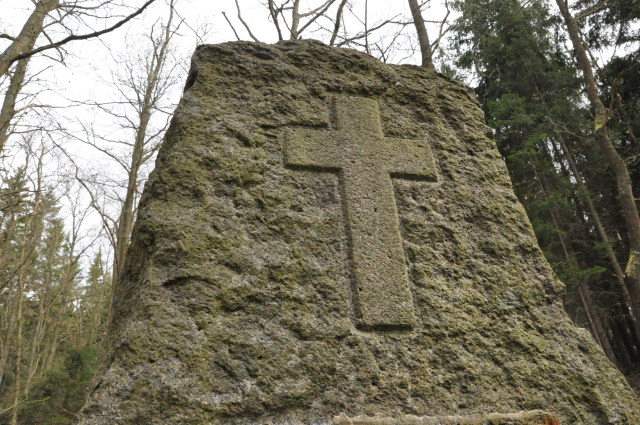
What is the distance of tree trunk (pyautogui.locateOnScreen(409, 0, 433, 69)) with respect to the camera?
665 cm

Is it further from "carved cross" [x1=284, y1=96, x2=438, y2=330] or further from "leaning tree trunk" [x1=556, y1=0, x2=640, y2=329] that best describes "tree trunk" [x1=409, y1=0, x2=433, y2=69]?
"carved cross" [x1=284, y1=96, x2=438, y2=330]

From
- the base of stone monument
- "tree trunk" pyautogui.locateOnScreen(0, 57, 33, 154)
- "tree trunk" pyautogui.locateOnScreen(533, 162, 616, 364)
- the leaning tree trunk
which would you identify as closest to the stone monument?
the base of stone monument

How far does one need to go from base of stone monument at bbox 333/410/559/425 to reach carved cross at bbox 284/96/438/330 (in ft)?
1.19

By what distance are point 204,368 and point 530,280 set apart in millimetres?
1420

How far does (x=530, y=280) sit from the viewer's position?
2.08m

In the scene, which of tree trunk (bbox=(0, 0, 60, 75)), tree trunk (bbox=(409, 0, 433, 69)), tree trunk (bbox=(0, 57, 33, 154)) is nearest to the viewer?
tree trunk (bbox=(0, 0, 60, 75))

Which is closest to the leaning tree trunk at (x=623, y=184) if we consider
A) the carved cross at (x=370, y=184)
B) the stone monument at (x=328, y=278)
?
the stone monument at (x=328, y=278)

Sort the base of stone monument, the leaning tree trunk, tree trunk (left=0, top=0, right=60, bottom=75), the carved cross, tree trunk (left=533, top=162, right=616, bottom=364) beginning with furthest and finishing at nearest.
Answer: tree trunk (left=533, top=162, right=616, bottom=364)
the leaning tree trunk
tree trunk (left=0, top=0, right=60, bottom=75)
the carved cross
the base of stone monument

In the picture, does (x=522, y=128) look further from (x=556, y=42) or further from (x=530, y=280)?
(x=530, y=280)

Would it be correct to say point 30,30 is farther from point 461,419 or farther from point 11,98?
point 461,419

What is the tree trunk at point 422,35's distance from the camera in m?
6.65

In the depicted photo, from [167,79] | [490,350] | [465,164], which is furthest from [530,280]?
[167,79]

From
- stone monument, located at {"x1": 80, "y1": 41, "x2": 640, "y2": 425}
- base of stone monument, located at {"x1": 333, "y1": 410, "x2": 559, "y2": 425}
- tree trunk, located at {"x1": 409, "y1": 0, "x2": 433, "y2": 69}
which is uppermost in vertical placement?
tree trunk, located at {"x1": 409, "y1": 0, "x2": 433, "y2": 69}

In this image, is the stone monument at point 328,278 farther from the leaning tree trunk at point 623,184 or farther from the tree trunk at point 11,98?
the leaning tree trunk at point 623,184
